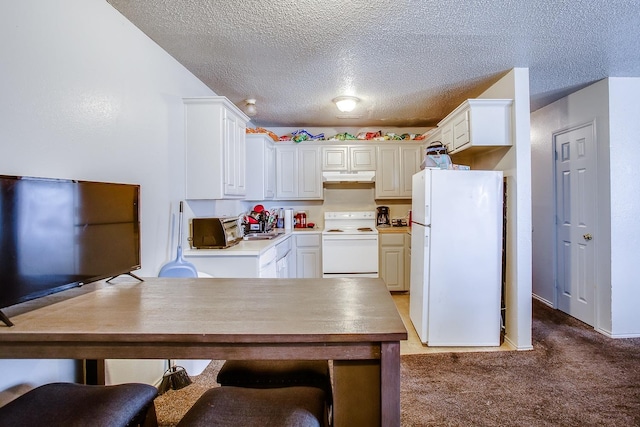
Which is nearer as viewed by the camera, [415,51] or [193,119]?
[415,51]

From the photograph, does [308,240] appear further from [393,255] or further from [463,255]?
[463,255]

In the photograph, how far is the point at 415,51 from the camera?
230cm

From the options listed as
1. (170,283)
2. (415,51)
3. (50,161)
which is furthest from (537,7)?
(50,161)

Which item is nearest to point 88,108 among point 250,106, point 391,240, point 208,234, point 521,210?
point 208,234

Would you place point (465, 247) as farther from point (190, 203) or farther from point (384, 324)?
point (190, 203)

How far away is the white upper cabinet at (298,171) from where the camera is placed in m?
4.38

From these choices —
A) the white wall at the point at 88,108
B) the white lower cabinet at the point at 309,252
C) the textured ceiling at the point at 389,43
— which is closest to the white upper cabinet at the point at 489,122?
the textured ceiling at the point at 389,43

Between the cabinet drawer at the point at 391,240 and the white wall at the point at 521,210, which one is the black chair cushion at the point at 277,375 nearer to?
the white wall at the point at 521,210

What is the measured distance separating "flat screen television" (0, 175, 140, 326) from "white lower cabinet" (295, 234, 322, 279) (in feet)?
8.88

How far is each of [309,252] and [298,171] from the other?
45.1 inches

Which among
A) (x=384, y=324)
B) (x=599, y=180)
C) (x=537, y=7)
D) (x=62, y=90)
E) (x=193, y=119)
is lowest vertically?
(x=384, y=324)

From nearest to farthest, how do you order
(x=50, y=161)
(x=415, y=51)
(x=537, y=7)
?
(x=50, y=161)
(x=537, y=7)
(x=415, y=51)

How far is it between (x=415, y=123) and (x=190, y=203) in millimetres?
3334

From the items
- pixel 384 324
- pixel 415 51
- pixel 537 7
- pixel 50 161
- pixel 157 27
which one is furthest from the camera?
pixel 415 51
